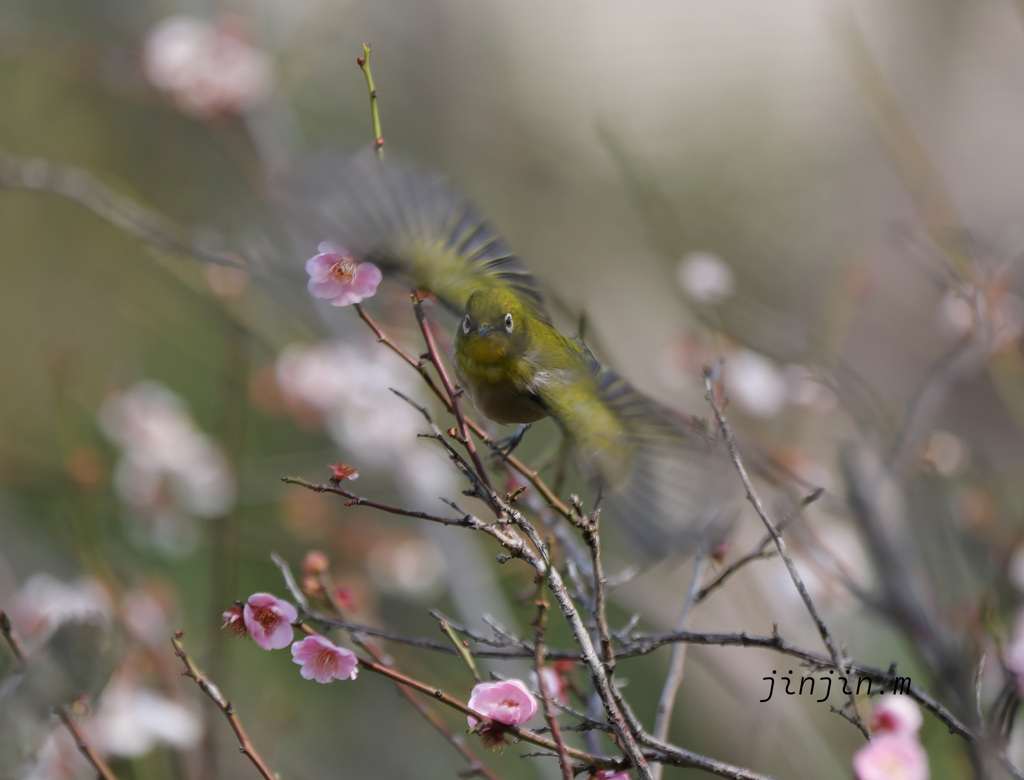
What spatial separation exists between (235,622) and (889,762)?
0.65 meters

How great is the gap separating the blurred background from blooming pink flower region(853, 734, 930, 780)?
8 centimetres

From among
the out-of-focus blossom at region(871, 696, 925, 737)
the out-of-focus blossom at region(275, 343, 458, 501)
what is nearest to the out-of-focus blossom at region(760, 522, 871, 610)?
the out-of-focus blossom at region(871, 696, 925, 737)

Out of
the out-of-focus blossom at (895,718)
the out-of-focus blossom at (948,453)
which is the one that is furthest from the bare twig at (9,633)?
the out-of-focus blossom at (948,453)

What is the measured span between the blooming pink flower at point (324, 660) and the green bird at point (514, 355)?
0.35 m

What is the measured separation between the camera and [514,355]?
4.02ft

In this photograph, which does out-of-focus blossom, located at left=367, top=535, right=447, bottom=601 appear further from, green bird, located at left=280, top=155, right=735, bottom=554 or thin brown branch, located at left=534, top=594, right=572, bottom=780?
thin brown branch, located at left=534, top=594, right=572, bottom=780

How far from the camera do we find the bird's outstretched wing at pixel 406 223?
1.05 m

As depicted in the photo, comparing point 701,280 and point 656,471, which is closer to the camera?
point 656,471

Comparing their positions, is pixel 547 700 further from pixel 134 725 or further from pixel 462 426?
pixel 134 725

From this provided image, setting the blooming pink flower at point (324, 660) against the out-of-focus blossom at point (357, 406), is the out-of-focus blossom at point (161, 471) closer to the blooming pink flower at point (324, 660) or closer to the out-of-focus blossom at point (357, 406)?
the out-of-focus blossom at point (357, 406)

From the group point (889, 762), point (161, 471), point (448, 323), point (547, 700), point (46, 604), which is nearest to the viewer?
point (547, 700)

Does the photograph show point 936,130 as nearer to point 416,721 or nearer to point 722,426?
point 416,721

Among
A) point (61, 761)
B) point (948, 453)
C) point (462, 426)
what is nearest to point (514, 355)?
point (462, 426)

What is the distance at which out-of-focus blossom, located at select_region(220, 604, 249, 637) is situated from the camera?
0.86 metres
